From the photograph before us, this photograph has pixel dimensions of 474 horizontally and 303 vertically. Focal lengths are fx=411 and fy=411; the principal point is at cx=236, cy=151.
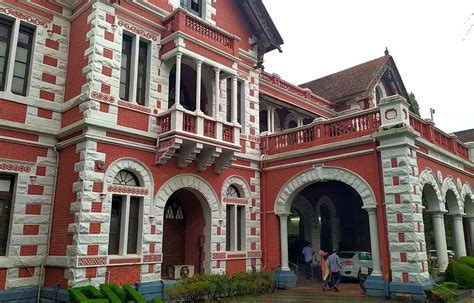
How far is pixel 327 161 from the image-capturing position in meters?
15.8

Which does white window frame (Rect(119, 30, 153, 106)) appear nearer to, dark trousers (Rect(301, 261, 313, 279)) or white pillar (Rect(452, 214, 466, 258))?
dark trousers (Rect(301, 261, 313, 279))

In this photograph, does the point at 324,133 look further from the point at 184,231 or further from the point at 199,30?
the point at 184,231

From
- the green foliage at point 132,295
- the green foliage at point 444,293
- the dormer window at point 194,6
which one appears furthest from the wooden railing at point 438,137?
the green foliage at point 132,295

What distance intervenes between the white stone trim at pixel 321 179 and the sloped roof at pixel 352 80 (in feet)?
31.8

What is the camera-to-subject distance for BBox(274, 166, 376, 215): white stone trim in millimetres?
14430

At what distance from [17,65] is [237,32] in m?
9.35

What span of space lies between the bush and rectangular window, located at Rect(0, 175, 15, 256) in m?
14.8

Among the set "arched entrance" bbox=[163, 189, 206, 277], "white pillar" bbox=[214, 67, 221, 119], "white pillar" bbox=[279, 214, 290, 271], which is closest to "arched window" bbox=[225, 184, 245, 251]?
"arched entrance" bbox=[163, 189, 206, 277]

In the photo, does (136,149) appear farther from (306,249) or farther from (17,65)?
(306,249)

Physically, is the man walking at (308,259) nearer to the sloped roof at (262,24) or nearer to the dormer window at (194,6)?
the sloped roof at (262,24)

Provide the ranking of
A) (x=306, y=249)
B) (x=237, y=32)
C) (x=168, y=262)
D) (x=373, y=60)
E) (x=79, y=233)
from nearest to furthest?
(x=79, y=233) → (x=168, y=262) → (x=237, y=32) → (x=306, y=249) → (x=373, y=60)

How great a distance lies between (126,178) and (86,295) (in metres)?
3.89

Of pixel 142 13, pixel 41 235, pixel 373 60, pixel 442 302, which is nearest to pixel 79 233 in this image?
pixel 41 235

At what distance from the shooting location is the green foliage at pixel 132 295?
1084 cm
